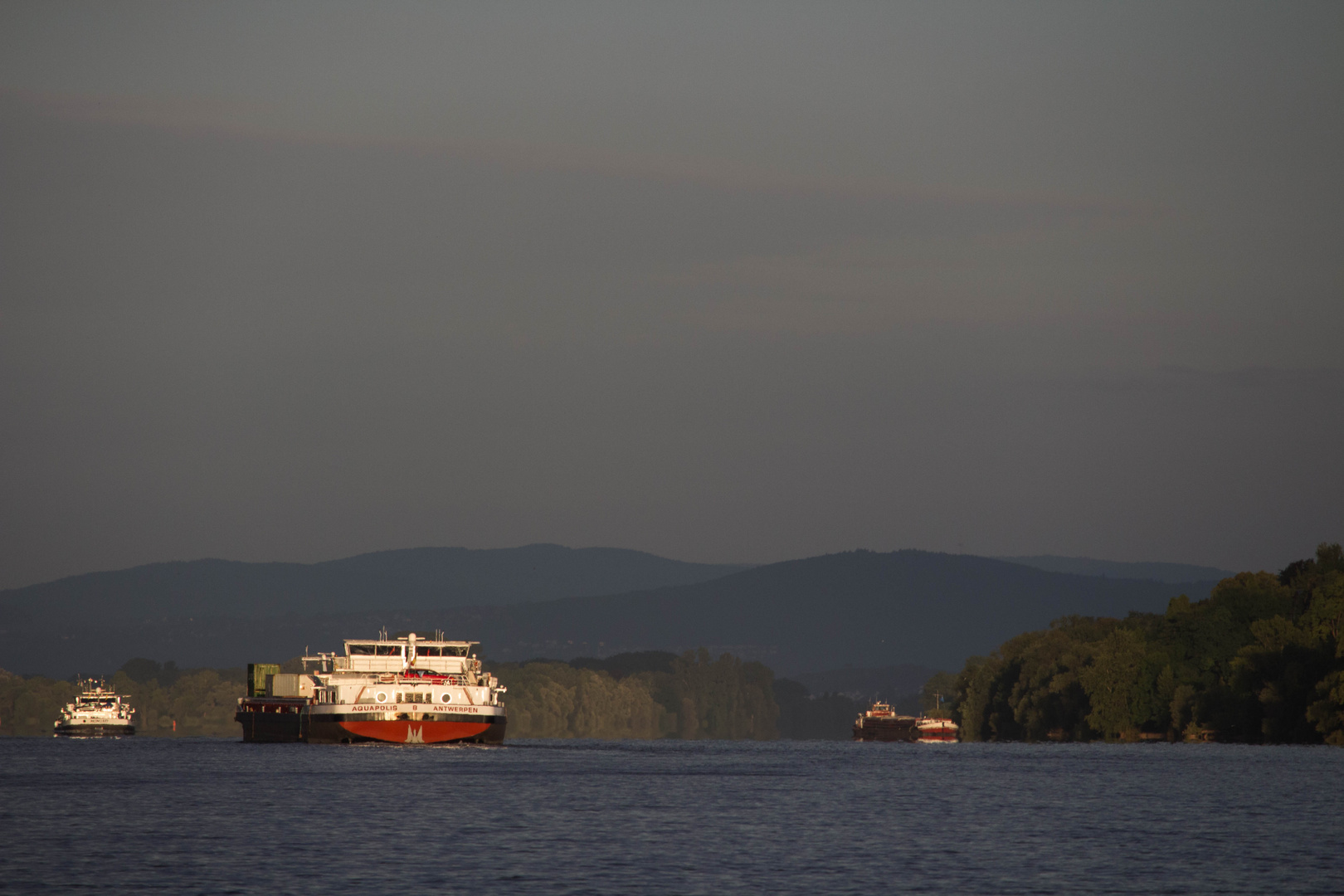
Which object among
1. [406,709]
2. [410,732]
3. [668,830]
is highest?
[406,709]

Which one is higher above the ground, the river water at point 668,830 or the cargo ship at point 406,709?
the cargo ship at point 406,709

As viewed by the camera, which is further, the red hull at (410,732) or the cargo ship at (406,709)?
the cargo ship at (406,709)

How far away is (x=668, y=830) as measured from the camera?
2950 inches

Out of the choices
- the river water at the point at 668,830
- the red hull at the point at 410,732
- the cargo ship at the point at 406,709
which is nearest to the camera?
the river water at the point at 668,830

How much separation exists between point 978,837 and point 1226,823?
12.9 metres

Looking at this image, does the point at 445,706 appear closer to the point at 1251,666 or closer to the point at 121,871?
the point at 1251,666

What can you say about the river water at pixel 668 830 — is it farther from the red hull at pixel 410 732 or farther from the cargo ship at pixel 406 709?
the cargo ship at pixel 406 709

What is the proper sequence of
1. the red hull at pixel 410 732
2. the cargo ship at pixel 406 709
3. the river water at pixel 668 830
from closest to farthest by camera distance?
the river water at pixel 668 830 < the red hull at pixel 410 732 < the cargo ship at pixel 406 709

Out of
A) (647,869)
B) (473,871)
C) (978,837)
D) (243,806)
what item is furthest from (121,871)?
(978,837)

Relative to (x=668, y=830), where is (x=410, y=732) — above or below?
above

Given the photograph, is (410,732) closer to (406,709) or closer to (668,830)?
(406,709)

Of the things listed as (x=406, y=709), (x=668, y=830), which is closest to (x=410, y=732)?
(x=406, y=709)

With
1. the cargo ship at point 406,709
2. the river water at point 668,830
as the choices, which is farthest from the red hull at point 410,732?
the river water at point 668,830

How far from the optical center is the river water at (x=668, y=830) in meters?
56.7
